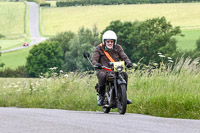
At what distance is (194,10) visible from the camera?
11756 centimetres

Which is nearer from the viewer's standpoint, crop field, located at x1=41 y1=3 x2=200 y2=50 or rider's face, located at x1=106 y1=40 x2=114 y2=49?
rider's face, located at x1=106 y1=40 x2=114 y2=49

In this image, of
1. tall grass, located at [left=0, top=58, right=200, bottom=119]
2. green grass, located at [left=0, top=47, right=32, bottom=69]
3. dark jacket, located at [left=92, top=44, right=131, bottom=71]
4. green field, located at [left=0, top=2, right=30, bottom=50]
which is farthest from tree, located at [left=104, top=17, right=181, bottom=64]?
dark jacket, located at [left=92, top=44, right=131, bottom=71]

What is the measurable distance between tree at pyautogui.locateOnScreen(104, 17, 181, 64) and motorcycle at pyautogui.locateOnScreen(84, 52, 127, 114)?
7783 centimetres

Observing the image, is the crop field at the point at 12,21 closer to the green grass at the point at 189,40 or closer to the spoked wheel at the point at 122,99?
the green grass at the point at 189,40

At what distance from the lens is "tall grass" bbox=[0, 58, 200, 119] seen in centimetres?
998

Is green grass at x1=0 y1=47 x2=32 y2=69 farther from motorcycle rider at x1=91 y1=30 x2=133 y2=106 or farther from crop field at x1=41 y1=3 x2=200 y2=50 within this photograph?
motorcycle rider at x1=91 y1=30 x2=133 y2=106

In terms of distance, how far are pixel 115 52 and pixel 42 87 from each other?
4.95m

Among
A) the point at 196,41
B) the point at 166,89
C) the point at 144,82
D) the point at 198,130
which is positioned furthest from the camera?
the point at 196,41

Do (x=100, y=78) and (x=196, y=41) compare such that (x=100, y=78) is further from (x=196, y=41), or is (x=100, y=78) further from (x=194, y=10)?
(x=194, y=10)

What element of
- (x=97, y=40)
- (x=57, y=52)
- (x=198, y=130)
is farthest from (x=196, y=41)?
(x=198, y=130)

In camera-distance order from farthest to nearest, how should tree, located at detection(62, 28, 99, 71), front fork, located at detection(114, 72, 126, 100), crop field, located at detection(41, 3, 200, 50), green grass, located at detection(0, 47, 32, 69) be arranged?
crop field, located at detection(41, 3, 200, 50) < green grass, located at detection(0, 47, 32, 69) < tree, located at detection(62, 28, 99, 71) < front fork, located at detection(114, 72, 126, 100)

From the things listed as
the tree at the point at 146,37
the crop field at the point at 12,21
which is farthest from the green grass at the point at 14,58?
the tree at the point at 146,37

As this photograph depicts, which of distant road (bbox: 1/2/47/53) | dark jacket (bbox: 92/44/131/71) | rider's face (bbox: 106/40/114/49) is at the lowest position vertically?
distant road (bbox: 1/2/47/53)

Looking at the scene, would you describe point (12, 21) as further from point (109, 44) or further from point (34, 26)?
point (109, 44)
